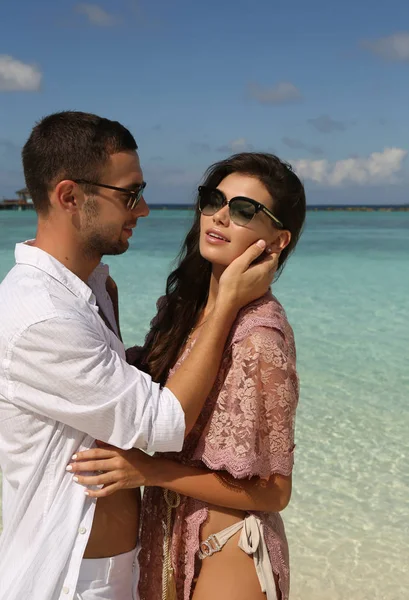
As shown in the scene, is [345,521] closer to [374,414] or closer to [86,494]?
[374,414]

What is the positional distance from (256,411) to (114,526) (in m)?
0.65

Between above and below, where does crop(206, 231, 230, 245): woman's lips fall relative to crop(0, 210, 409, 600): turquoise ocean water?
above

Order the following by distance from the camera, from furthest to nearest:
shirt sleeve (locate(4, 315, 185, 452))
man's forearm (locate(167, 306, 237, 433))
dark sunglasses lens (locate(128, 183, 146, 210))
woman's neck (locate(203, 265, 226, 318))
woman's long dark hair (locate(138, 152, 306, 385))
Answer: woman's neck (locate(203, 265, 226, 318)) → woman's long dark hair (locate(138, 152, 306, 385)) → dark sunglasses lens (locate(128, 183, 146, 210)) → man's forearm (locate(167, 306, 237, 433)) → shirt sleeve (locate(4, 315, 185, 452))

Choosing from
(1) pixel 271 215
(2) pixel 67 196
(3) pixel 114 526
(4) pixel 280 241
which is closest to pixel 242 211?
(1) pixel 271 215

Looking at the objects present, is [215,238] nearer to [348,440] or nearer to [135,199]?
[135,199]

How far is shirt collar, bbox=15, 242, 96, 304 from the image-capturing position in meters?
2.14

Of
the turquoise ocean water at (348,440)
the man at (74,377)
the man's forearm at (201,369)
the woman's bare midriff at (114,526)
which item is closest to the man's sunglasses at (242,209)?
the man at (74,377)

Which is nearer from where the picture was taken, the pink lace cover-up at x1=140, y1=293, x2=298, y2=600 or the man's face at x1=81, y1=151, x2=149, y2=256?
the pink lace cover-up at x1=140, y1=293, x2=298, y2=600

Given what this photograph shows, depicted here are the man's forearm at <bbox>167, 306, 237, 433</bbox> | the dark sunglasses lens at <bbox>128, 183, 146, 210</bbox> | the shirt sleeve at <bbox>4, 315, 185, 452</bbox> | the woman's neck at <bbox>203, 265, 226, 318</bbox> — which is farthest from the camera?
the woman's neck at <bbox>203, 265, 226, 318</bbox>

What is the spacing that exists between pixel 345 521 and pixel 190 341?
336cm

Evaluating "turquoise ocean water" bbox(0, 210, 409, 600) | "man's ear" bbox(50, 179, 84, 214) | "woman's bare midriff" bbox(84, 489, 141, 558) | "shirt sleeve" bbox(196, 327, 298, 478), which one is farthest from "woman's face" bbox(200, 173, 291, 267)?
"woman's bare midriff" bbox(84, 489, 141, 558)

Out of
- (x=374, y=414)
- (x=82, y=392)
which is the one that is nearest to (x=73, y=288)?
(x=82, y=392)

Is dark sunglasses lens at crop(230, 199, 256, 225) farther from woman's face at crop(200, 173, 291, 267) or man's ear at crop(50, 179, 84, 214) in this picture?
man's ear at crop(50, 179, 84, 214)

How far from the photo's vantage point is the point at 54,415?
1.97 metres
